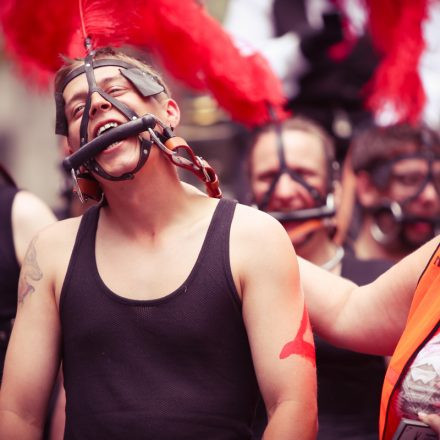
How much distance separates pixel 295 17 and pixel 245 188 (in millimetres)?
1276

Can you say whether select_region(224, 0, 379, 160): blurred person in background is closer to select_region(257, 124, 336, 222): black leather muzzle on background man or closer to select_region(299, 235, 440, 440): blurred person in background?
select_region(257, 124, 336, 222): black leather muzzle on background man

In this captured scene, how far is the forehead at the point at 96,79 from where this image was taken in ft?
8.39

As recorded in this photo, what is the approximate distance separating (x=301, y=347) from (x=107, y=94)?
84 cm

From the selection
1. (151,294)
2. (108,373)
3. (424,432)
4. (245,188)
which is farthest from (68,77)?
(245,188)

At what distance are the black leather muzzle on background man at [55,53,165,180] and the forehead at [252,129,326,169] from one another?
1.31m

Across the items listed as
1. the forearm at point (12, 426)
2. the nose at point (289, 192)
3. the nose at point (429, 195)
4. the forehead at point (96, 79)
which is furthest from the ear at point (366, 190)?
the forearm at point (12, 426)

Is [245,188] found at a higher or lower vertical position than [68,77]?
lower

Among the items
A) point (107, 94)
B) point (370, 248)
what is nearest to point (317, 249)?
point (370, 248)

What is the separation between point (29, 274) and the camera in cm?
262

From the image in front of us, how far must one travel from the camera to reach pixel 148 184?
2551mm

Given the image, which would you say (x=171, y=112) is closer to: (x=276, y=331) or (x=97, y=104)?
(x=97, y=104)

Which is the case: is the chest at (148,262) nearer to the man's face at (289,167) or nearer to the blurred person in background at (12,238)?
the blurred person in background at (12,238)

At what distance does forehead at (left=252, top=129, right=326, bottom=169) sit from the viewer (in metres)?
3.88

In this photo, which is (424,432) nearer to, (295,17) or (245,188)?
(245,188)
